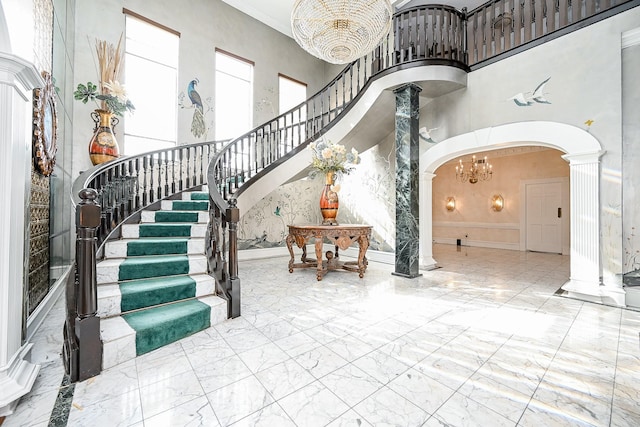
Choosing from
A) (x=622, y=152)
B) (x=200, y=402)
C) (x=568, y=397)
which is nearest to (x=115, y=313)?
(x=200, y=402)

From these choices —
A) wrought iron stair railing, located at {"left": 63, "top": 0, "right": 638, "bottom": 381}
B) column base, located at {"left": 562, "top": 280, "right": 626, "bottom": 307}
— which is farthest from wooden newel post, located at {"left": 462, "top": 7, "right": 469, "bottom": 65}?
column base, located at {"left": 562, "top": 280, "right": 626, "bottom": 307}

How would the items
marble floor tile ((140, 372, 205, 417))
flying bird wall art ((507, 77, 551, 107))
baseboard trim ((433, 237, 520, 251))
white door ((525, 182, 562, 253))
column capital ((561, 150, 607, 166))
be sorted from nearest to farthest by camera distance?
marble floor tile ((140, 372, 205, 417)) < column capital ((561, 150, 607, 166)) < flying bird wall art ((507, 77, 551, 107)) < white door ((525, 182, 562, 253)) < baseboard trim ((433, 237, 520, 251))

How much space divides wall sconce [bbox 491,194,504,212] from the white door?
0.66 m

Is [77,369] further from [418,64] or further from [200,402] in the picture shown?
[418,64]

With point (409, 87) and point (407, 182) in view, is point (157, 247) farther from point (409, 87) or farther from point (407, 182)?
point (409, 87)

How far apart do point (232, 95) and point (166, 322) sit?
581 cm

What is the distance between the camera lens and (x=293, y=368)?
1811mm

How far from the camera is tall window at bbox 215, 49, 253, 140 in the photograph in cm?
626

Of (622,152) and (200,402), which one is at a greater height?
(622,152)

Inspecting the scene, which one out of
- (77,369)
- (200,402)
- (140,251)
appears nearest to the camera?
(200,402)

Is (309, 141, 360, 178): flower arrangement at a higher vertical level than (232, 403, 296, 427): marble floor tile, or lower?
higher

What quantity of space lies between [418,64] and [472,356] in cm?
424

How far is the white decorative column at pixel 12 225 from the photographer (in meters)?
1.45

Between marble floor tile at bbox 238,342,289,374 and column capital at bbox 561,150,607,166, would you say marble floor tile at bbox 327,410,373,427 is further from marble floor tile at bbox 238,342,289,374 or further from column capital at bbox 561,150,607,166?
column capital at bbox 561,150,607,166
